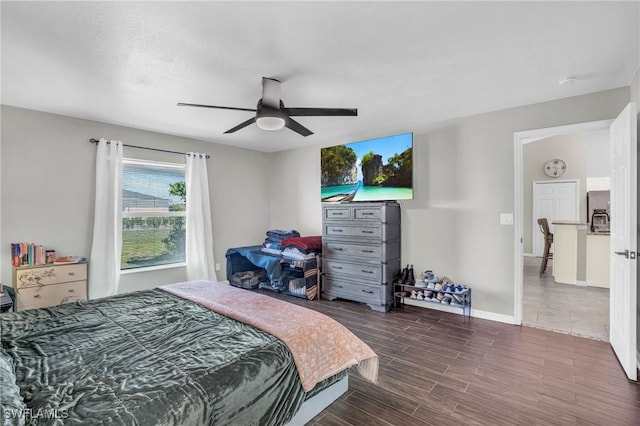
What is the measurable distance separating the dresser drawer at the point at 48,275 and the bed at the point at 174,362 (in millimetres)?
1315

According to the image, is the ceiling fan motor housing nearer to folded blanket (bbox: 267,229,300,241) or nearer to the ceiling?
the ceiling

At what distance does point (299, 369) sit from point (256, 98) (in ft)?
8.27

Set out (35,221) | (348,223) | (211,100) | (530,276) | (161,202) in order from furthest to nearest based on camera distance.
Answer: (530,276) < (161,202) < (348,223) < (35,221) < (211,100)

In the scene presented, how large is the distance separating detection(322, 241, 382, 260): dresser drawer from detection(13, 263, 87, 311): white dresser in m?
2.92

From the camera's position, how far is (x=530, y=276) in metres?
5.65

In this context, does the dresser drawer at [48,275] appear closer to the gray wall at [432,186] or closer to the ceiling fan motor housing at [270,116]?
the gray wall at [432,186]

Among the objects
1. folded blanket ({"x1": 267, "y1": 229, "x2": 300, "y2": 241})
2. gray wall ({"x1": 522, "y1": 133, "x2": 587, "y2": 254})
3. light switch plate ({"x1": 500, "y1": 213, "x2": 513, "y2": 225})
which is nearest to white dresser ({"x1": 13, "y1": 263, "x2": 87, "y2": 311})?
folded blanket ({"x1": 267, "y1": 229, "x2": 300, "y2": 241})

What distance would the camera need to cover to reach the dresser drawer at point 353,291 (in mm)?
3855

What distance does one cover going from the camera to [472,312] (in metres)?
A: 3.64

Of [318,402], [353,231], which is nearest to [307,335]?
[318,402]

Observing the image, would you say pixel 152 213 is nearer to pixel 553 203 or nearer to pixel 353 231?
pixel 353 231

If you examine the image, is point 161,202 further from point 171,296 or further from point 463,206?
point 463,206

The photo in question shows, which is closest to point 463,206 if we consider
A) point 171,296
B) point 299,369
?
point 299,369

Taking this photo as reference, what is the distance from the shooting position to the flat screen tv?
397 centimetres
